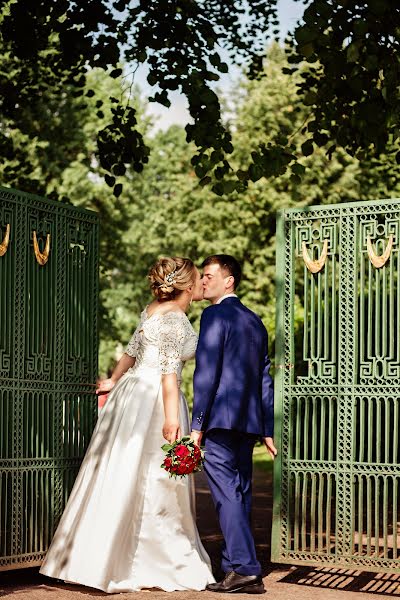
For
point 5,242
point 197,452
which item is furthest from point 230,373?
point 5,242

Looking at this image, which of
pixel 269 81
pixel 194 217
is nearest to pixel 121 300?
pixel 194 217

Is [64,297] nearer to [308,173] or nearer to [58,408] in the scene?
[58,408]

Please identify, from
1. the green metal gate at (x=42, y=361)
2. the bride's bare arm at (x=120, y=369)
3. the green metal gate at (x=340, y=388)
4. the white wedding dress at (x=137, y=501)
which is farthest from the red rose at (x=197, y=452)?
the green metal gate at (x=42, y=361)

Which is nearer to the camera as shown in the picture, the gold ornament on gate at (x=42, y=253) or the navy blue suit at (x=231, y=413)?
the navy blue suit at (x=231, y=413)

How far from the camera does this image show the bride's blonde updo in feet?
27.6

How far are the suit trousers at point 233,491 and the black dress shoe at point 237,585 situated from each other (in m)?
0.04

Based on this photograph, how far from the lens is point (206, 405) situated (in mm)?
7977

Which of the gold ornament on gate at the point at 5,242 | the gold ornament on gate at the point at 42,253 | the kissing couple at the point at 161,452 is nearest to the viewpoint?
the kissing couple at the point at 161,452

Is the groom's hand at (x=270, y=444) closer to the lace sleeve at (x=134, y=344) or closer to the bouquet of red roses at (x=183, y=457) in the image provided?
the bouquet of red roses at (x=183, y=457)

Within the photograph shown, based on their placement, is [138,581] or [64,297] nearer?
[138,581]

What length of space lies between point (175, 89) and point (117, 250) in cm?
2181

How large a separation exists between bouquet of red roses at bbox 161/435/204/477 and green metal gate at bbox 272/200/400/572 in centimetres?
114

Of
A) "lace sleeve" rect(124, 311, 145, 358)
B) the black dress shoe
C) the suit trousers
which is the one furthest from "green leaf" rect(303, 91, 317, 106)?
the black dress shoe

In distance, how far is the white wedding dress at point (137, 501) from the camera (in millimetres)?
7891
